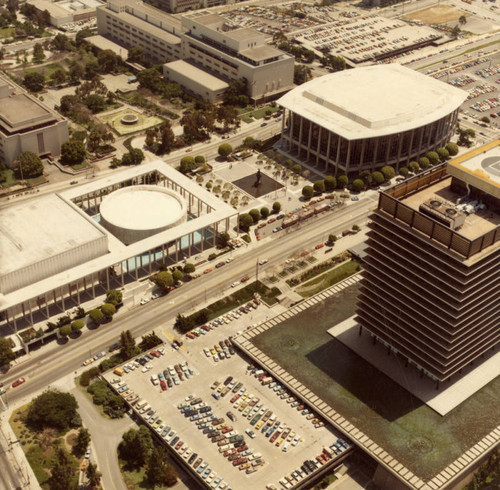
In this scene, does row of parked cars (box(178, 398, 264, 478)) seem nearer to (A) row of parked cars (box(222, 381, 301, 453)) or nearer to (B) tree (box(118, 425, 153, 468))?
(A) row of parked cars (box(222, 381, 301, 453))

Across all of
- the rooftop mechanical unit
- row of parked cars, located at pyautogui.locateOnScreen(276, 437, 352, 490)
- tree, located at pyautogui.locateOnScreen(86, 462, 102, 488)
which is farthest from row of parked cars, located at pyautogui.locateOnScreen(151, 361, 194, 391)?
the rooftop mechanical unit

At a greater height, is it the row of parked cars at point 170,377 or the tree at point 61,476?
the tree at point 61,476

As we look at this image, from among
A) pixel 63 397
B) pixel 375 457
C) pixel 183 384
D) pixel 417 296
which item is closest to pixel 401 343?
pixel 417 296

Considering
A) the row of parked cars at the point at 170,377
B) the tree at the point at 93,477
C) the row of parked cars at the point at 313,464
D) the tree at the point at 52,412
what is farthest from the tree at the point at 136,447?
the row of parked cars at the point at 313,464

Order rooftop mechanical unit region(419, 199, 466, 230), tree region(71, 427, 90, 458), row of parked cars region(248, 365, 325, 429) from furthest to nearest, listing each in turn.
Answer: row of parked cars region(248, 365, 325, 429) < tree region(71, 427, 90, 458) < rooftop mechanical unit region(419, 199, 466, 230)

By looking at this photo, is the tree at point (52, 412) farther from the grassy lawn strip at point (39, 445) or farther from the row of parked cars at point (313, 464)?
the row of parked cars at point (313, 464)

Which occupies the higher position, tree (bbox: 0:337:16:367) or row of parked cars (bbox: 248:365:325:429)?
tree (bbox: 0:337:16:367)

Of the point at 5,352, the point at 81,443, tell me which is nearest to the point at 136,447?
the point at 81,443
